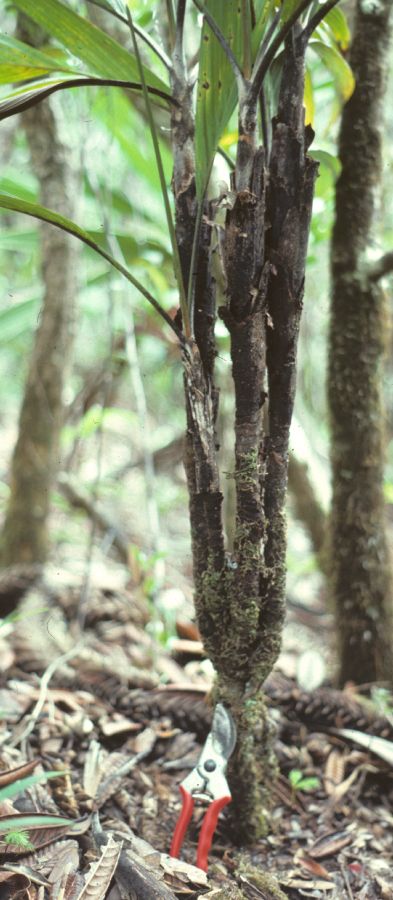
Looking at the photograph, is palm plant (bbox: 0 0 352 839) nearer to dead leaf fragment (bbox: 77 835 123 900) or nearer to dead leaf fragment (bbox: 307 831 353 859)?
dead leaf fragment (bbox: 307 831 353 859)

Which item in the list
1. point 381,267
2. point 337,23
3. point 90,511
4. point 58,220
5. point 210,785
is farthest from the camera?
point 90,511

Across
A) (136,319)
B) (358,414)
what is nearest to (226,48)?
(358,414)

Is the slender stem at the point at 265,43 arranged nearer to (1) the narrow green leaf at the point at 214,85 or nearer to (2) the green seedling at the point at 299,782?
(1) the narrow green leaf at the point at 214,85

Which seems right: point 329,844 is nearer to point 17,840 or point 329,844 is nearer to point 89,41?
point 17,840

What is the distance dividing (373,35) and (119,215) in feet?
5.08

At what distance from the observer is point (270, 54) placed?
2.21 feet

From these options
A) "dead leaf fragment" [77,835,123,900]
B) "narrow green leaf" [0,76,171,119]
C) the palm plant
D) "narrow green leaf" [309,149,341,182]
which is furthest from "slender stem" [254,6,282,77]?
"dead leaf fragment" [77,835,123,900]

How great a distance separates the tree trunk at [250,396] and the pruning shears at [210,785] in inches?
1.2

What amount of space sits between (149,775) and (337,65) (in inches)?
48.5

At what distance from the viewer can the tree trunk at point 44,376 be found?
5.89 feet

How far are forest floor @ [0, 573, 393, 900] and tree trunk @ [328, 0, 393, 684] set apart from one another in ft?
0.50

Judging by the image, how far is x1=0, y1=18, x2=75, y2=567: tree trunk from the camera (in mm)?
1795

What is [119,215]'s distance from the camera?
8.91 feet

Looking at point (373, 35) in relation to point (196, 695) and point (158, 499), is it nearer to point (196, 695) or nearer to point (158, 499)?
point (196, 695)
